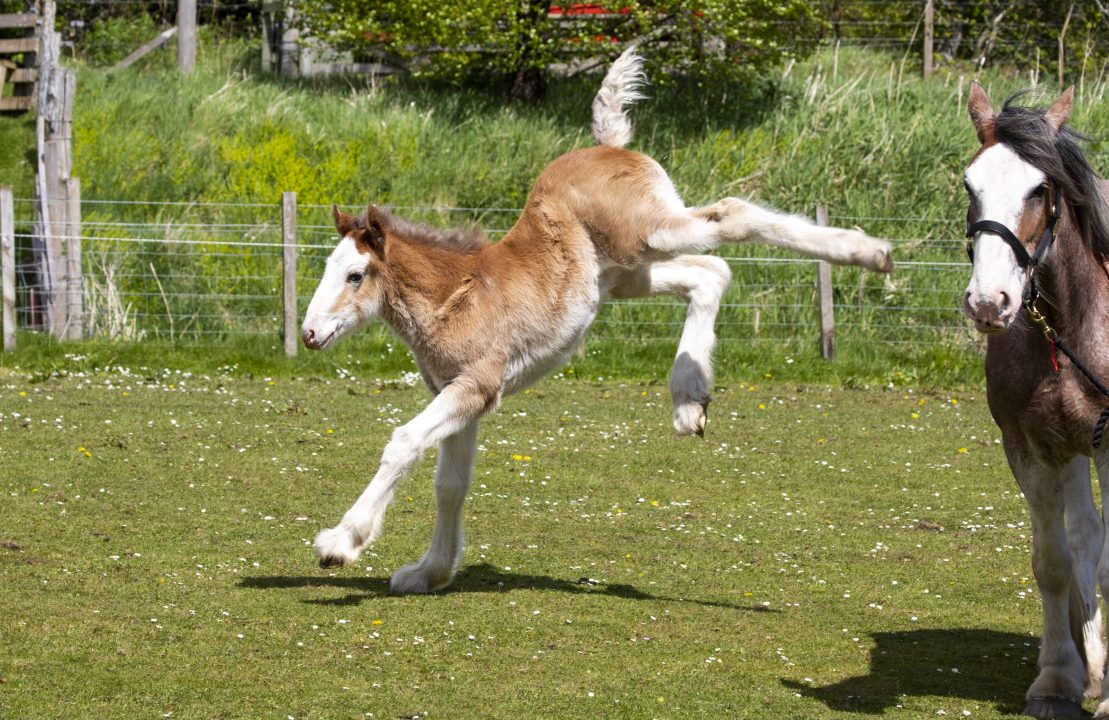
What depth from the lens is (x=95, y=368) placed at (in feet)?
48.1

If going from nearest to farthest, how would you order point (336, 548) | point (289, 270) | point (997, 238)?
point (997, 238)
point (336, 548)
point (289, 270)

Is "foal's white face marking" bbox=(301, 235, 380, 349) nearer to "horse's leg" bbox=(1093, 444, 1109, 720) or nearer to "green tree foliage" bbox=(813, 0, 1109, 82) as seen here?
"horse's leg" bbox=(1093, 444, 1109, 720)

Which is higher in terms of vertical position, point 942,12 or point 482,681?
point 942,12

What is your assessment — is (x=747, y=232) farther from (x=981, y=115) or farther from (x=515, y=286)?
(x=981, y=115)

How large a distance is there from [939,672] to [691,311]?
2.36m

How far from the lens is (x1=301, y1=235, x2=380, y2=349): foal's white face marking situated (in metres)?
6.73

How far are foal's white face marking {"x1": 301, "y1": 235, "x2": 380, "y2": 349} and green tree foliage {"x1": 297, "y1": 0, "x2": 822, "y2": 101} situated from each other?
559 inches

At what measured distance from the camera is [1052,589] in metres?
5.62

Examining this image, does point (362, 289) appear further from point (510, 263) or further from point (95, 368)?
point (95, 368)

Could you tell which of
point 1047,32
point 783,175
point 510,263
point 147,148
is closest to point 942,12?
point 1047,32

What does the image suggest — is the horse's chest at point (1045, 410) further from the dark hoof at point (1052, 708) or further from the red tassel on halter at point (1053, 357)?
the dark hoof at point (1052, 708)

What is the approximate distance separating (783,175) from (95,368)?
10185 mm

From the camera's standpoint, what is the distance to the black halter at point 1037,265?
184 inches

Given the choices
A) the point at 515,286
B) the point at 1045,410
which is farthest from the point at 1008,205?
the point at 515,286
